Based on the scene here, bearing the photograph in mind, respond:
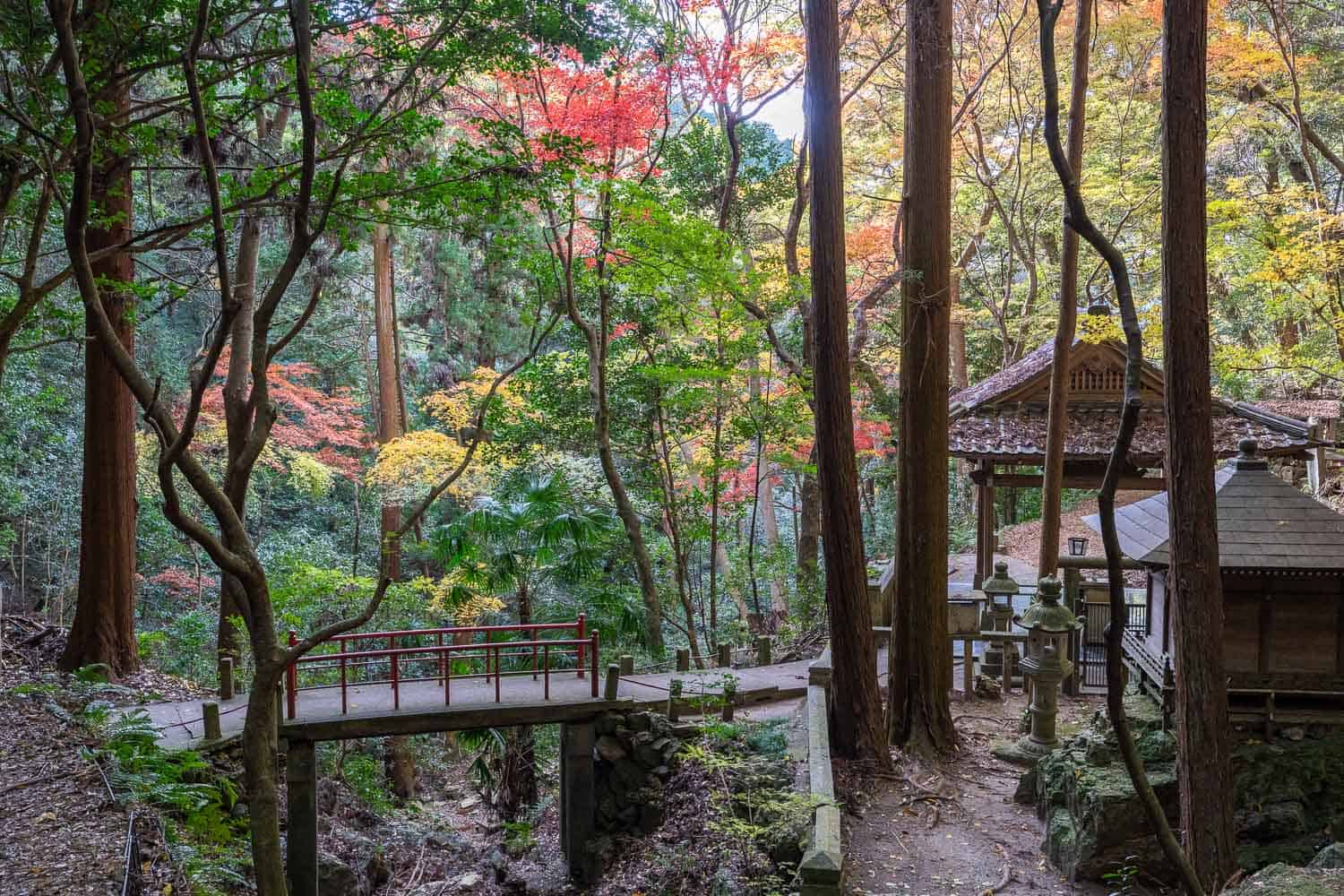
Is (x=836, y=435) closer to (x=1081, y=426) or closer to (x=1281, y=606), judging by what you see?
(x=1281, y=606)

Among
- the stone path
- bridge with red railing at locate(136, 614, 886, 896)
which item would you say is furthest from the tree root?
the stone path

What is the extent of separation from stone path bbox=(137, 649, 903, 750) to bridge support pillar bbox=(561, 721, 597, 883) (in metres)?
0.44

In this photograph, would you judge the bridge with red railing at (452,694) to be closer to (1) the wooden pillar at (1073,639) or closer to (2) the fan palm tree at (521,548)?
(2) the fan palm tree at (521,548)

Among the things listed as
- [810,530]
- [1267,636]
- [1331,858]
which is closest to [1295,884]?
[1331,858]

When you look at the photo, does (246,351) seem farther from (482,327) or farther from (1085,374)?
(1085,374)

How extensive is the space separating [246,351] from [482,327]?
10227 millimetres

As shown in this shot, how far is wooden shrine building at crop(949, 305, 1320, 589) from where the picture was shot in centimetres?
1319

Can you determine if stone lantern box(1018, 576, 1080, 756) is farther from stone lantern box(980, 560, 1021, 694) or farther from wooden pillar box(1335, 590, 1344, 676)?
wooden pillar box(1335, 590, 1344, 676)

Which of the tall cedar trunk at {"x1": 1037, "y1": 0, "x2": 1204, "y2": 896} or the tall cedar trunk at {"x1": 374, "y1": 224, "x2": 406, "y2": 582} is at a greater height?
the tall cedar trunk at {"x1": 374, "y1": 224, "x2": 406, "y2": 582}

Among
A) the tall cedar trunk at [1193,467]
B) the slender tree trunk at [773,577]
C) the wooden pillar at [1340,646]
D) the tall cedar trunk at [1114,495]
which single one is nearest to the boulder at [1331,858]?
the tall cedar trunk at [1193,467]

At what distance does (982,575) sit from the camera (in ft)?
47.2

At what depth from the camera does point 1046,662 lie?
9188 mm

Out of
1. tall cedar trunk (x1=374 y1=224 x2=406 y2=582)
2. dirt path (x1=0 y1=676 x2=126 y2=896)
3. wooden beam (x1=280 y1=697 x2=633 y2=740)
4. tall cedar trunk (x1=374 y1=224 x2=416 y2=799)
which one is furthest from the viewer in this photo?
tall cedar trunk (x1=374 y1=224 x2=406 y2=582)

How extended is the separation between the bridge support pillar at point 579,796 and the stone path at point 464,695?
1.46 ft
